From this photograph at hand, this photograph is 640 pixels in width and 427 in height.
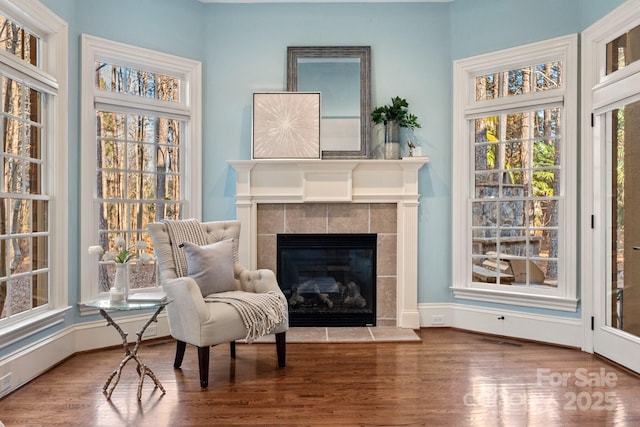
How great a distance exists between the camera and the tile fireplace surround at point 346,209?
410 centimetres

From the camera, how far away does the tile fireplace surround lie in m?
Answer: 4.10

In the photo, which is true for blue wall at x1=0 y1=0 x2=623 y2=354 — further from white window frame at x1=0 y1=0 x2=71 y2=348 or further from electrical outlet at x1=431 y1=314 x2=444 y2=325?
white window frame at x1=0 y1=0 x2=71 y2=348

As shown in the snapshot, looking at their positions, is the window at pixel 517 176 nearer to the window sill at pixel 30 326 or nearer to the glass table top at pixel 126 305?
the glass table top at pixel 126 305

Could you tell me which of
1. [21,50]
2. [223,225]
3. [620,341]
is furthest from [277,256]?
[620,341]

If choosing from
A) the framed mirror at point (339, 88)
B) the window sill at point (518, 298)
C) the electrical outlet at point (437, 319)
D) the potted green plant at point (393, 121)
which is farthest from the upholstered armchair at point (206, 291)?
the window sill at point (518, 298)

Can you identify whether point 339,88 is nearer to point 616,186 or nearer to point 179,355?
point 616,186

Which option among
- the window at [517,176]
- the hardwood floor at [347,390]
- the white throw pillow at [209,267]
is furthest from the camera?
the window at [517,176]

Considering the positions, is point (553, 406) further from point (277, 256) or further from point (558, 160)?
point (277, 256)

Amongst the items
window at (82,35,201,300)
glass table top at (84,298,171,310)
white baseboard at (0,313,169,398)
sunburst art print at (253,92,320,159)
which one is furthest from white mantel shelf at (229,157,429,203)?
glass table top at (84,298,171,310)

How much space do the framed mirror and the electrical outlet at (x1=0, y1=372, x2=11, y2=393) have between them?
279cm

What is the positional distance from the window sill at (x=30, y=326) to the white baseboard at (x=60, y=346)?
8cm

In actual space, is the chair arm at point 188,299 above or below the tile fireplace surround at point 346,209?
below

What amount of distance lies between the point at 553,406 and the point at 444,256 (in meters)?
1.87

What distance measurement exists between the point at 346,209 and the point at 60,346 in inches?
97.2
